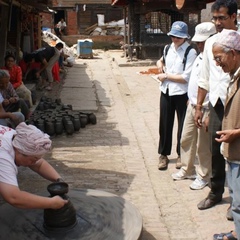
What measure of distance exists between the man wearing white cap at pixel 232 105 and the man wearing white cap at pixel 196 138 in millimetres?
1167

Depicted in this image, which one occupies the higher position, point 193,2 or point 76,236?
point 193,2

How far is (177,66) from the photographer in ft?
16.5

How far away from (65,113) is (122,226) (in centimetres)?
458

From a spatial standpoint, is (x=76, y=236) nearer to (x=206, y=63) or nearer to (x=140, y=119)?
(x=206, y=63)

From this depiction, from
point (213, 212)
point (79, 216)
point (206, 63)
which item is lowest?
point (213, 212)

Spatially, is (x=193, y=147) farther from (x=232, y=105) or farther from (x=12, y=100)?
(x=12, y=100)

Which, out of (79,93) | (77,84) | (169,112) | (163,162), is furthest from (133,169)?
(77,84)

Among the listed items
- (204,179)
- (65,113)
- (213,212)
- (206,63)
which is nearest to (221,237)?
(213,212)

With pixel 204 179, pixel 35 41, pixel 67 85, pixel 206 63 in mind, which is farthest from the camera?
pixel 35 41

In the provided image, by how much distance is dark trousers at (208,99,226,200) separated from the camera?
3.88m

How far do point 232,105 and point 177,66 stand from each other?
1.98 metres

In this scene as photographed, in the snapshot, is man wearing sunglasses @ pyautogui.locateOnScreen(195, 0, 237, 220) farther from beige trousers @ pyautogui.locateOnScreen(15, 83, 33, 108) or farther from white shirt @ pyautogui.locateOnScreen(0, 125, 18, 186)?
beige trousers @ pyautogui.locateOnScreen(15, 83, 33, 108)

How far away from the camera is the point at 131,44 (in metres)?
19.0

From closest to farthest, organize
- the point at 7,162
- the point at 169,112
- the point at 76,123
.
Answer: the point at 7,162 < the point at 169,112 < the point at 76,123
